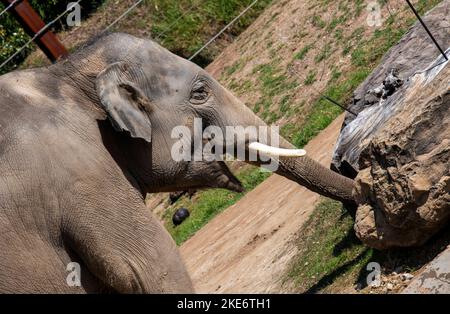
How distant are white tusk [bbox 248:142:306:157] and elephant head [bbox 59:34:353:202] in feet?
0.78

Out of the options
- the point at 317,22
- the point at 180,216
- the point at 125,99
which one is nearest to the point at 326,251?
the point at 125,99

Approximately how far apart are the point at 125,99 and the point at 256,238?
16.5 feet

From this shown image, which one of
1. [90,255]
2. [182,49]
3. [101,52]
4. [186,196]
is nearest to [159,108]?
[101,52]

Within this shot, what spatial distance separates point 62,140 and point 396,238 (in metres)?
2.36

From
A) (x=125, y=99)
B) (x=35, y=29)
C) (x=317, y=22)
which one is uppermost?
(x=125, y=99)

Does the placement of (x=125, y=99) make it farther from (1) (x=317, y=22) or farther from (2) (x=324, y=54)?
(1) (x=317, y=22)

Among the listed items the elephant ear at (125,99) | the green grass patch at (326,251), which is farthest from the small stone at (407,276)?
the elephant ear at (125,99)

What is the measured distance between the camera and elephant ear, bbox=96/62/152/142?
24.3ft

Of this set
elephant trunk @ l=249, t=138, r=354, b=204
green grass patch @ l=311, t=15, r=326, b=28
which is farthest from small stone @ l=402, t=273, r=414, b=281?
green grass patch @ l=311, t=15, r=326, b=28

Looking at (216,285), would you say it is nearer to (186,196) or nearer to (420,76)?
(420,76)

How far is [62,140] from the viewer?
7.24 meters

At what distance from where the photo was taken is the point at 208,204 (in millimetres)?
16438

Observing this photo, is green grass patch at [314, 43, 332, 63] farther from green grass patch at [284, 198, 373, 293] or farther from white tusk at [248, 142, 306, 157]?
white tusk at [248, 142, 306, 157]
